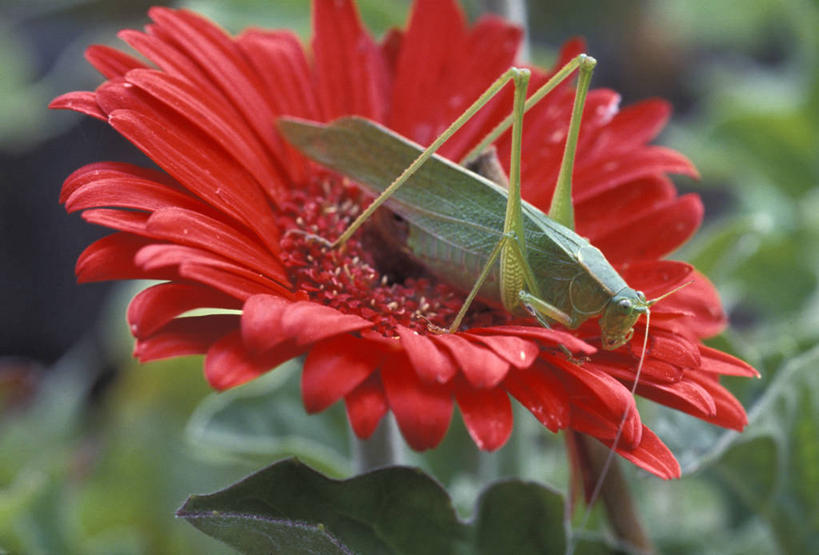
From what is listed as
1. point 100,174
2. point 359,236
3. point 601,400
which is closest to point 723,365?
point 601,400

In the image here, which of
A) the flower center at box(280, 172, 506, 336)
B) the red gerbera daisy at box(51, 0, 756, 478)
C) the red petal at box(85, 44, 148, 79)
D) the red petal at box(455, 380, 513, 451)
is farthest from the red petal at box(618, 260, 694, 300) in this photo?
the red petal at box(85, 44, 148, 79)

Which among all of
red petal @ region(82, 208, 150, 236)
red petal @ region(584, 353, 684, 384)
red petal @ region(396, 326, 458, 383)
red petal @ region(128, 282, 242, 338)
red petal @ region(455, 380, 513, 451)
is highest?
red petal @ region(82, 208, 150, 236)

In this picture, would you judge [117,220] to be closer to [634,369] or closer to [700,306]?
[634,369]

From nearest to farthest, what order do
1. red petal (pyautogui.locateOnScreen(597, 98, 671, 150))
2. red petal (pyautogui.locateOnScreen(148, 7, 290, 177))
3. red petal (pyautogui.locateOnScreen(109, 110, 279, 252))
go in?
red petal (pyautogui.locateOnScreen(109, 110, 279, 252)) < red petal (pyautogui.locateOnScreen(148, 7, 290, 177)) < red petal (pyautogui.locateOnScreen(597, 98, 671, 150))

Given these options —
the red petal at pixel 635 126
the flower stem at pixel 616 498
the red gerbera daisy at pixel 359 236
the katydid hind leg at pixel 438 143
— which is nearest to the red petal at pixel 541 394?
the red gerbera daisy at pixel 359 236

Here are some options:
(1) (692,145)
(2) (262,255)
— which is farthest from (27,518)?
(1) (692,145)

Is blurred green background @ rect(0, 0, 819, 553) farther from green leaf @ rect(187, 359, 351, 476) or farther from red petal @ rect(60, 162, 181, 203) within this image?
red petal @ rect(60, 162, 181, 203)
